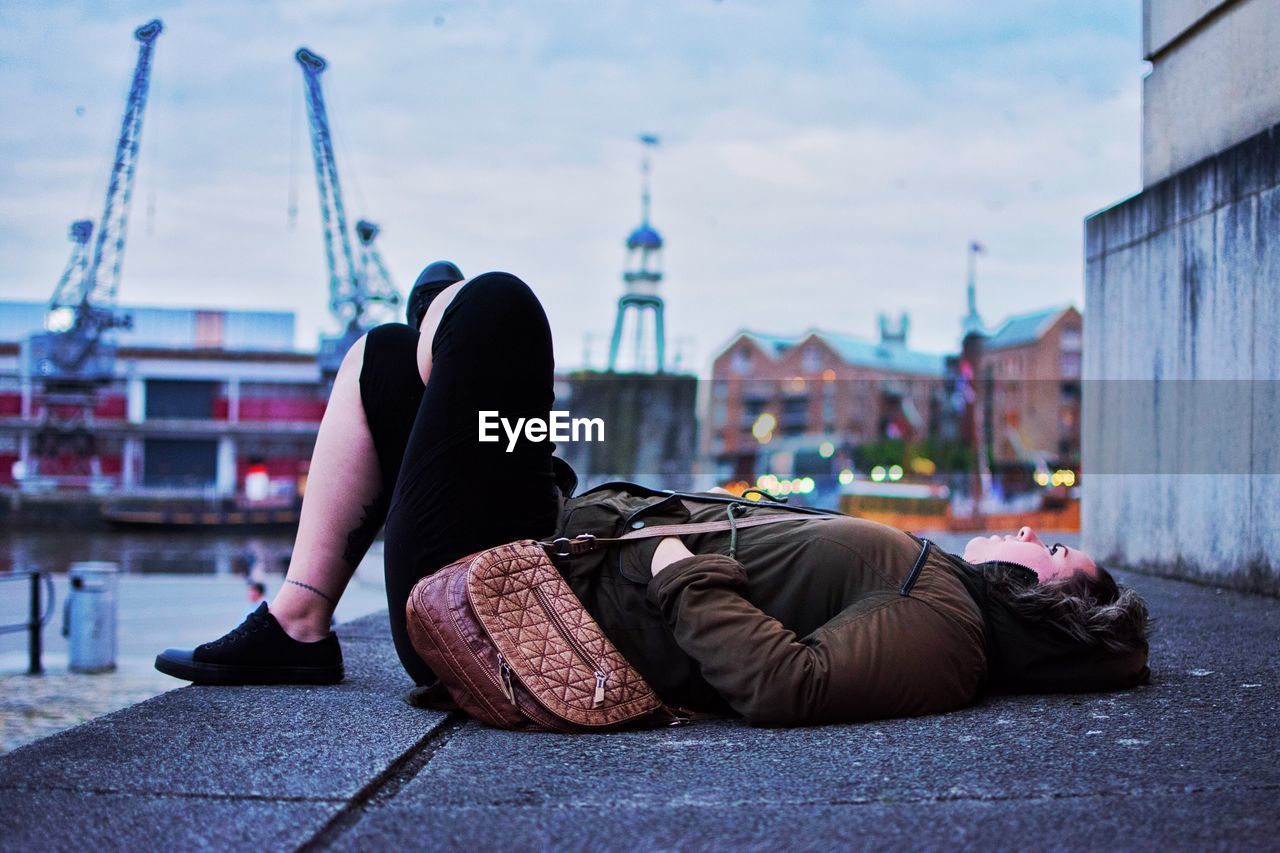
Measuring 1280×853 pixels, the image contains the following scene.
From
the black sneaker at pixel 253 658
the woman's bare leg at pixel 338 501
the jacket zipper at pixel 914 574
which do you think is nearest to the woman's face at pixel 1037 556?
the jacket zipper at pixel 914 574

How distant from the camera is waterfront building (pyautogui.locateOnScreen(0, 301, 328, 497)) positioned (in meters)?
55.4

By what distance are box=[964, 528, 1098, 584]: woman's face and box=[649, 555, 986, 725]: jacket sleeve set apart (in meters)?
0.24

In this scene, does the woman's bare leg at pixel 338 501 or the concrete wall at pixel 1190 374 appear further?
the concrete wall at pixel 1190 374

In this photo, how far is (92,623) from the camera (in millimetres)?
10391

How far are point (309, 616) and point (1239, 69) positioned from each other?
3743 mm

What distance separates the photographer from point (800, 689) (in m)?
1.68

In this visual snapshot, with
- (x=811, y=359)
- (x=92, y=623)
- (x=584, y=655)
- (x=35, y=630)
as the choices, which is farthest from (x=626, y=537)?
(x=811, y=359)

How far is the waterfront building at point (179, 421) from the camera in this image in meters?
55.4

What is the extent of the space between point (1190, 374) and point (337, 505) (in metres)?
3.36

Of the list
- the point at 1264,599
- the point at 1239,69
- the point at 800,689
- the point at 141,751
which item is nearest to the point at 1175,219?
the point at 1239,69

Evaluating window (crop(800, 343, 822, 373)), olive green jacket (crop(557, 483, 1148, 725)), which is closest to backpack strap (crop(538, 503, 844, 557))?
olive green jacket (crop(557, 483, 1148, 725))

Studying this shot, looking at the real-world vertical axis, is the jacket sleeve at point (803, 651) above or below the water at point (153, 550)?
above

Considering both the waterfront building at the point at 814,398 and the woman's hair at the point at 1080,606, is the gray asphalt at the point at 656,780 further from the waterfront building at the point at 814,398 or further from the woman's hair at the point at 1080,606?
the waterfront building at the point at 814,398

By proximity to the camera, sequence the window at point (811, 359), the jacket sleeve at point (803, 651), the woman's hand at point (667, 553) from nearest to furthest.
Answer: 1. the jacket sleeve at point (803, 651)
2. the woman's hand at point (667, 553)
3. the window at point (811, 359)
